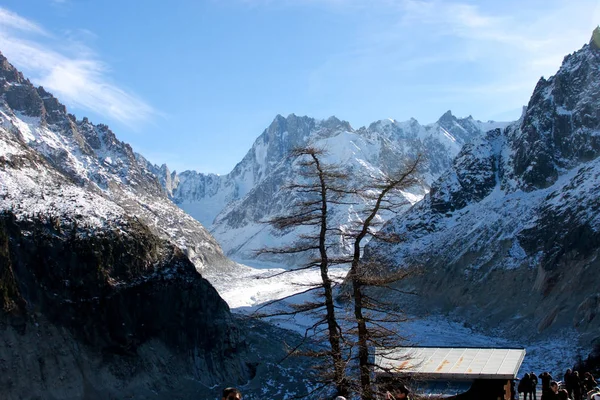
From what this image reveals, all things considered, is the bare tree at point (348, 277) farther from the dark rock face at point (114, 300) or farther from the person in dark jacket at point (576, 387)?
the dark rock face at point (114, 300)

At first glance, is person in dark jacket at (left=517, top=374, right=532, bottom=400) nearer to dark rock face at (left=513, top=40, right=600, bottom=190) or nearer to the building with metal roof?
the building with metal roof

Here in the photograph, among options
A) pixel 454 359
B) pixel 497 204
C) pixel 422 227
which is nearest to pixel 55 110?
pixel 422 227

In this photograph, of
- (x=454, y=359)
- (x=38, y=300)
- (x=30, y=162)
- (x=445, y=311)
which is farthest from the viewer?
(x=445, y=311)

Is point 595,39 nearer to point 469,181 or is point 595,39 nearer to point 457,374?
point 469,181

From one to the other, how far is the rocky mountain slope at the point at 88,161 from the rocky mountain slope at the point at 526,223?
68.6 meters

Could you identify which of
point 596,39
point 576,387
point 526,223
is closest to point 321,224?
point 576,387

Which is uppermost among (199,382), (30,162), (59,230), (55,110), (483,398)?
(55,110)

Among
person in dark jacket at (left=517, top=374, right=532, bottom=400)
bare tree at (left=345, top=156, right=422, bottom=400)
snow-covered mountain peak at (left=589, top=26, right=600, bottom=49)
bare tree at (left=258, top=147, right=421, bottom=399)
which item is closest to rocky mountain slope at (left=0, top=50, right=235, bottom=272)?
snow-covered mountain peak at (left=589, top=26, right=600, bottom=49)

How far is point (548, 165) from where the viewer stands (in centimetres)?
8825

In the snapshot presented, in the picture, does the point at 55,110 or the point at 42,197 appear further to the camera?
the point at 55,110

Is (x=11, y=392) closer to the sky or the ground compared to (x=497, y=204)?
closer to the ground

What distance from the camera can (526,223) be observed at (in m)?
80.2

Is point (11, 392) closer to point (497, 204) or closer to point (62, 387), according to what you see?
point (62, 387)

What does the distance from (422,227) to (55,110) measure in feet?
385
